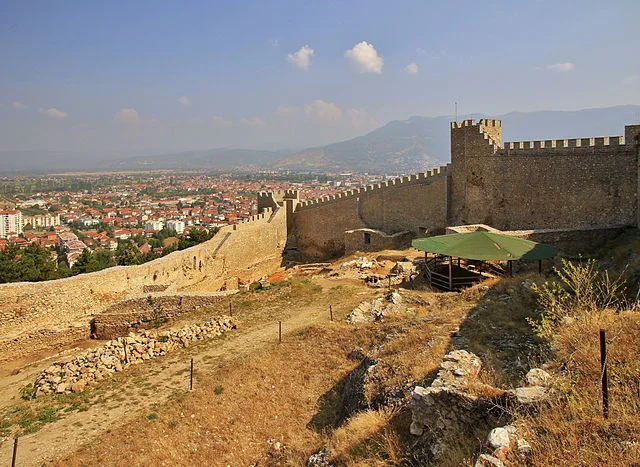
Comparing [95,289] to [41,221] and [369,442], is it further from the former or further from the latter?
[41,221]

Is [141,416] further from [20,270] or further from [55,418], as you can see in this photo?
[20,270]

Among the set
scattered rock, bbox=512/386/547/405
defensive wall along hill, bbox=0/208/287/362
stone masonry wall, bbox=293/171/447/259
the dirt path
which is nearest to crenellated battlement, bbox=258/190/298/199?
stone masonry wall, bbox=293/171/447/259

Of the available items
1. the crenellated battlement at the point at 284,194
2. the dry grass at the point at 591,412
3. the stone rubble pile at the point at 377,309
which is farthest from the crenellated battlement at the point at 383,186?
the dry grass at the point at 591,412

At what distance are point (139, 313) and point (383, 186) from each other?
12094mm

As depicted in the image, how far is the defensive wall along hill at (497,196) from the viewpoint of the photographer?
1515 cm

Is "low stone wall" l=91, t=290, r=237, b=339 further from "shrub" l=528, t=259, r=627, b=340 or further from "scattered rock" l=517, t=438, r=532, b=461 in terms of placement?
"scattered rock" l=517, t=438, r=532, b=461

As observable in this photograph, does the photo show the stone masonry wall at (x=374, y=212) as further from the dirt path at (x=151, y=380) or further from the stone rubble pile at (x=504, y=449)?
the stone rubble pile at (x=504, y=449)

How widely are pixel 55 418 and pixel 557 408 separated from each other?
7.83 meters

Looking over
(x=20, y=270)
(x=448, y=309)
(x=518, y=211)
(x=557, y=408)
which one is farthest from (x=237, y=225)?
(x=557, y=408)

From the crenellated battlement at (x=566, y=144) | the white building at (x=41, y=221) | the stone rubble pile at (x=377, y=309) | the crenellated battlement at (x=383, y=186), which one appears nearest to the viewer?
the stone rubble pile at (x=377, y=309)

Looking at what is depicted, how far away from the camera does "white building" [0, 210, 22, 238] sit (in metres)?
82.8

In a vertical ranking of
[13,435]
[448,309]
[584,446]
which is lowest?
[13,435]

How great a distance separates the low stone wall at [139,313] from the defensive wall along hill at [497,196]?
9.36 metres

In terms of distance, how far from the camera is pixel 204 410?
8125 mm
